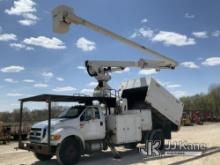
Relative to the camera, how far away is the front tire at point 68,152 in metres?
13.1

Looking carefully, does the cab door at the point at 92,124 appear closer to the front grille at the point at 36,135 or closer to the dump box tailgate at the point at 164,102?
the front grille at the point at 36,135

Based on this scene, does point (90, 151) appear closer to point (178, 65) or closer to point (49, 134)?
point (49, 134)

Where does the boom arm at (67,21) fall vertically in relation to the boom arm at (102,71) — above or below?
above

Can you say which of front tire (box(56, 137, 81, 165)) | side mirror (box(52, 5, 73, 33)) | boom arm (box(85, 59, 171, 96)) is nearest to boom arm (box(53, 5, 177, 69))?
side mirror (box(52, 5, 73, 33))

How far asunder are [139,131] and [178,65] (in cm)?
654

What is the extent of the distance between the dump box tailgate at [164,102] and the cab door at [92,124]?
307 cm

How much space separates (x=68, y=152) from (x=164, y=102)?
6.75 meters

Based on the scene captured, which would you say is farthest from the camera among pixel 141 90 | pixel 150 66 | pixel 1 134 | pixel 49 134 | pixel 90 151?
pixel 1 134

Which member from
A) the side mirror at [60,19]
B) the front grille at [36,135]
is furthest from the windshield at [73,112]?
the side mirror at [60,19]

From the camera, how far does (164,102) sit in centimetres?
1823

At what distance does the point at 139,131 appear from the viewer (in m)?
16.8

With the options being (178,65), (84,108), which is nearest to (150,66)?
(178,65)

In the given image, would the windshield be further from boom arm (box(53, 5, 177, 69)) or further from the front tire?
boom arm (box(53, 5, 177, 69))

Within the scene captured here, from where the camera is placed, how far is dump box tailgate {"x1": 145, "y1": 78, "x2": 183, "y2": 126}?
1747 centimetres
